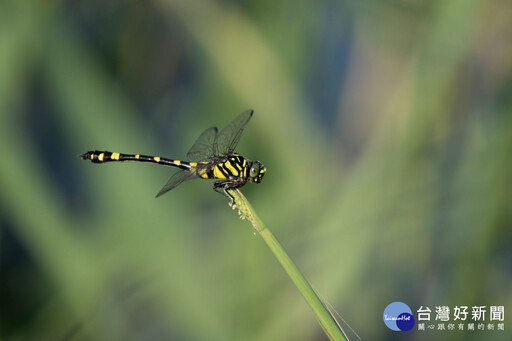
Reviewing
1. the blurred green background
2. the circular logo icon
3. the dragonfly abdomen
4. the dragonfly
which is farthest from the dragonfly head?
the circular logo icon

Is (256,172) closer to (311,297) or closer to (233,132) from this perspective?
(233,132)

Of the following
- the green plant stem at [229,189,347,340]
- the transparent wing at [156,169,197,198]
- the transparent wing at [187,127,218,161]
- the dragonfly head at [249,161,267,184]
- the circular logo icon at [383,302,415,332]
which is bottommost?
the circular logo icon at [383,302,415,332]

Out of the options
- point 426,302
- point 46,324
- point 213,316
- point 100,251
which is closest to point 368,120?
point 426,302

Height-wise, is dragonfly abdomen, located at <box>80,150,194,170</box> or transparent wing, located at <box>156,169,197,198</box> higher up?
dragonfly abdomen, located at <box>80,150,194,170</box>

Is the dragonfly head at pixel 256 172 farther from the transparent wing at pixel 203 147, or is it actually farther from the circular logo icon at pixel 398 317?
the circular logo icon at pixel 398 317

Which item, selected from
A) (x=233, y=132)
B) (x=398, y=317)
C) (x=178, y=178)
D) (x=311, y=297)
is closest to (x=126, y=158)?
(x=178, y=178)

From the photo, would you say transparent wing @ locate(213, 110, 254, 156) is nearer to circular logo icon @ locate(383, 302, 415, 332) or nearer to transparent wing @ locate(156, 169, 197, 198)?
transparent wing @ locate(156, 169, 197, 198)

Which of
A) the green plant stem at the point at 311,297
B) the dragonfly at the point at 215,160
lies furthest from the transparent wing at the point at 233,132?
the green plant stem at the point at 311,297
